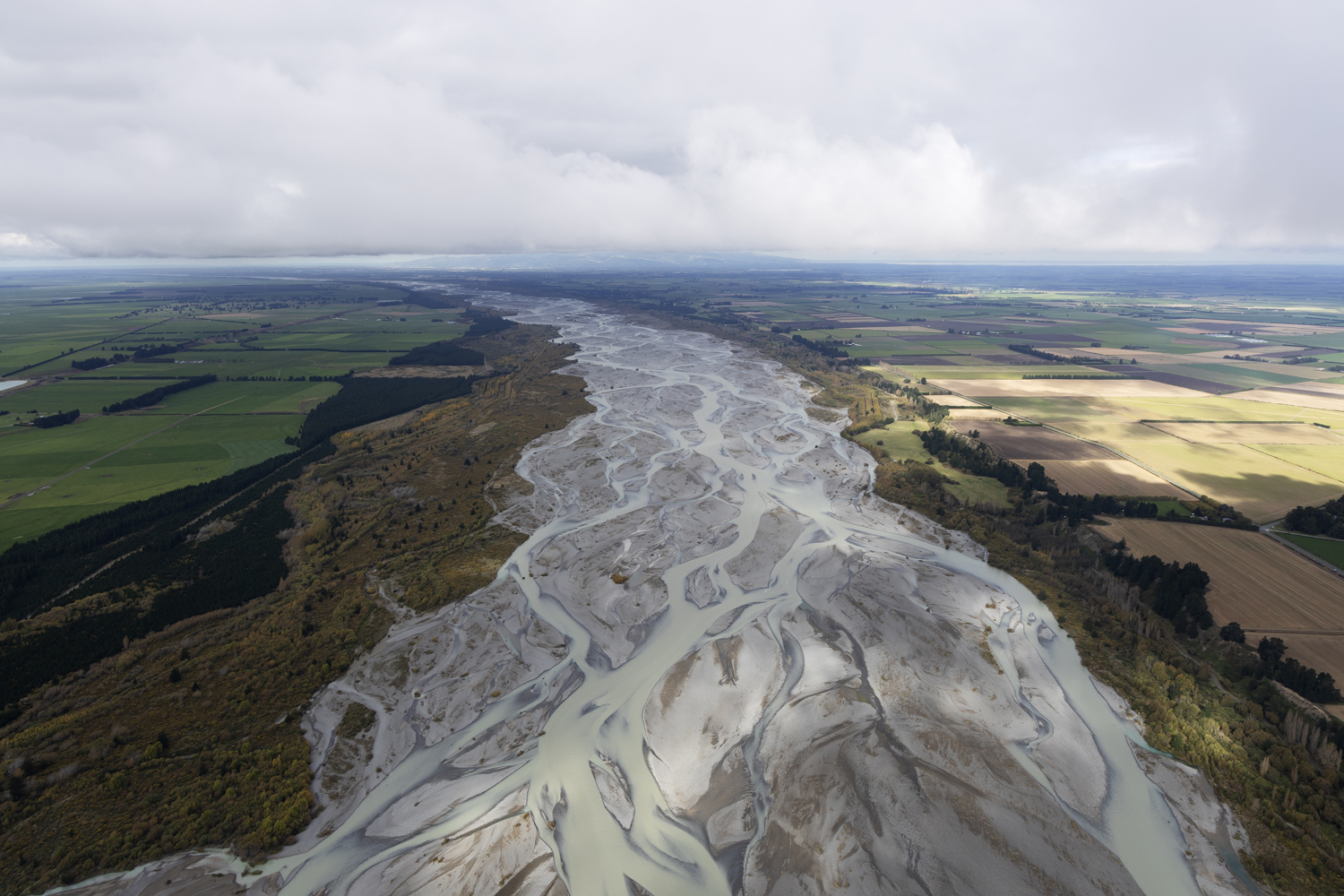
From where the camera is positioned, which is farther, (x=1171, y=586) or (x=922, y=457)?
(x=922, y=457)

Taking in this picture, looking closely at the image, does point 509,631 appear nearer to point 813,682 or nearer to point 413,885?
point 413,885

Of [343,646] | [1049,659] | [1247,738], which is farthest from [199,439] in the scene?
[1247,738]

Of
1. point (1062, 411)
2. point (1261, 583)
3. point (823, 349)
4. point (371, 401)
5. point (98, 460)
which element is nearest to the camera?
point (1261, 583)

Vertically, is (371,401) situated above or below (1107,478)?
above

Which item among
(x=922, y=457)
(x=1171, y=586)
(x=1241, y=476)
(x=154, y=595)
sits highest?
(x=1241, y=476)

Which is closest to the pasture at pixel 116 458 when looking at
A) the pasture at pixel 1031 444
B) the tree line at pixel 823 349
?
the pasture at pixel 1031 444

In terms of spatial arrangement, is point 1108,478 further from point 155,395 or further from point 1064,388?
point 155,395

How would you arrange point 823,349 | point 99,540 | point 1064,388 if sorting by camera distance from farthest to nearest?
point 823,349
point 1064,388
point 99,540

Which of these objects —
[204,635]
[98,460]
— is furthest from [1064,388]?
[98,460]
